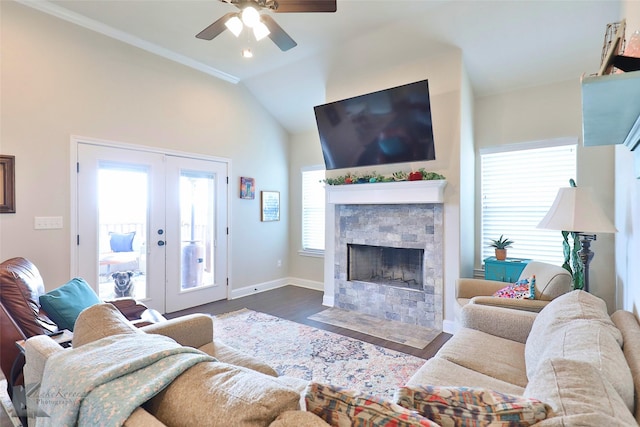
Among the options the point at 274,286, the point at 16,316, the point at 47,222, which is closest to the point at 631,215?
the point at 16,316

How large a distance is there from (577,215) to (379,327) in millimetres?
2221

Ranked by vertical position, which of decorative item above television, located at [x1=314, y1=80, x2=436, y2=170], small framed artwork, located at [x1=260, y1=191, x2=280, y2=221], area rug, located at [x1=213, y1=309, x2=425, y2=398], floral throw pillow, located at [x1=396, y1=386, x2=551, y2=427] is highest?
decorative item above television, located at [x1=314, y1=80, x2=436, y2=170]

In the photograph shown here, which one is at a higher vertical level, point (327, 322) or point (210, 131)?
point (210, 131)

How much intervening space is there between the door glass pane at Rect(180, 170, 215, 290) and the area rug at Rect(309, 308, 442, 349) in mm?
1746

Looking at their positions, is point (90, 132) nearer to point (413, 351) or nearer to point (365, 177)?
point (365, 177)

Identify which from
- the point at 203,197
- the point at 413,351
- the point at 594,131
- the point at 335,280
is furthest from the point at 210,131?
the point at 594,131

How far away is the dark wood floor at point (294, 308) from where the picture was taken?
319 centimetres

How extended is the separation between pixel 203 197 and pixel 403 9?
339 centimetres

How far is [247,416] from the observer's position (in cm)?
74

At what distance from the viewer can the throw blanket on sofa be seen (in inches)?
32.4

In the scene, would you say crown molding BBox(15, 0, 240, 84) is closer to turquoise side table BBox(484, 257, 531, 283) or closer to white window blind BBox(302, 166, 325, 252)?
white window blind BBox(302, 166, 325, 252)

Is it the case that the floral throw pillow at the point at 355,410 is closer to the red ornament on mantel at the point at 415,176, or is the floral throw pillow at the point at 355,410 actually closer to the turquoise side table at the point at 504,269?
the red ornament on mantel at the point at 415,176

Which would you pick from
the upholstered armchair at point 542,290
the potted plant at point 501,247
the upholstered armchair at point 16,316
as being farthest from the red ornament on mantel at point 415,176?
the upholstered armchair at point 16,316

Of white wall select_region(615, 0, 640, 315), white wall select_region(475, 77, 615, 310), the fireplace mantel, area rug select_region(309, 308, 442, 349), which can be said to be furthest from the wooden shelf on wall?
area rug select_region(309, 308, 442, 349)
